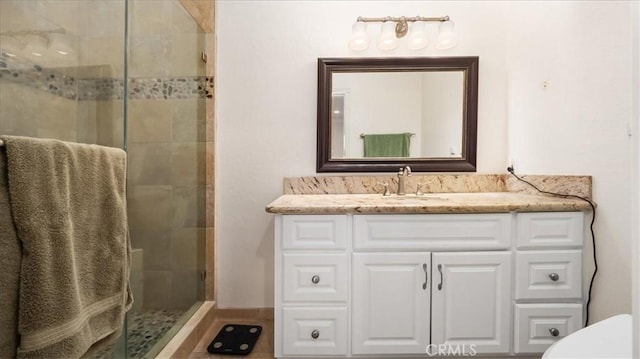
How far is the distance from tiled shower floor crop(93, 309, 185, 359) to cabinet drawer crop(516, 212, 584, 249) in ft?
5.78

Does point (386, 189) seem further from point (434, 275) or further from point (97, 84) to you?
point (97, 84)

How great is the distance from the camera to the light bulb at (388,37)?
5.93 feet

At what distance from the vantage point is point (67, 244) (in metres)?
0.80

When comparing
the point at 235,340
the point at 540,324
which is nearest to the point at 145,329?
the point at 235,340

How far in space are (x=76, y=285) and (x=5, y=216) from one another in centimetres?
24

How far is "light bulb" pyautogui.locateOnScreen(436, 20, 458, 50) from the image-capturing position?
1.79m

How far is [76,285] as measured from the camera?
0.81 m

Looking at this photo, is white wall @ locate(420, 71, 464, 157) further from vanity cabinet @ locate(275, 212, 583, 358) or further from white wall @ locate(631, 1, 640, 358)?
white wall @ locate(631, 1, 640, 358)

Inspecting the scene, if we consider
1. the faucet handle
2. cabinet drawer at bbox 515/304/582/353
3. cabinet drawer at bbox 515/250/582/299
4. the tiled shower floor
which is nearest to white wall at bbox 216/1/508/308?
the tiled shower floor

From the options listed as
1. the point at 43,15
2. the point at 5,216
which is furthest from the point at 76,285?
the point at 43,15

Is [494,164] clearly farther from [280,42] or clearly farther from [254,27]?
[254,27]

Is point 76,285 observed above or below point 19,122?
below

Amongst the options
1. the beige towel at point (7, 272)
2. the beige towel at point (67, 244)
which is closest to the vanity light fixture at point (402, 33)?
the beige towel at point (67, 244)

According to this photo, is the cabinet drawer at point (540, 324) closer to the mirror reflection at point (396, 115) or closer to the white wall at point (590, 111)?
the white wall at point (590, 111)
